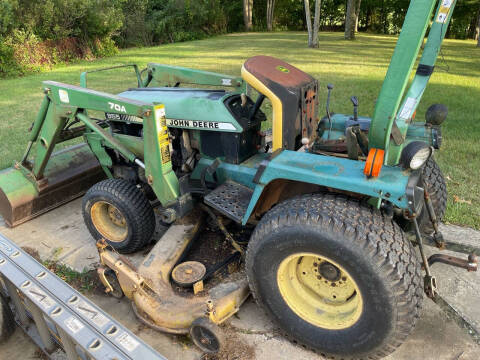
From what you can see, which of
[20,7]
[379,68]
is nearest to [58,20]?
[20,7]

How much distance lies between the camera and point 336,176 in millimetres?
2207

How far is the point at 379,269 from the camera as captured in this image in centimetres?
201

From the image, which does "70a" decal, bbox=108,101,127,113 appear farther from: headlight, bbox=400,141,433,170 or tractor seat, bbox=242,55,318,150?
headlight, bbox=400,141,433,170

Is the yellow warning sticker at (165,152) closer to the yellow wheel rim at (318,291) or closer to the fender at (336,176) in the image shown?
the fender at (336,176)

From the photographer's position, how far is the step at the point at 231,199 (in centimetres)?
278

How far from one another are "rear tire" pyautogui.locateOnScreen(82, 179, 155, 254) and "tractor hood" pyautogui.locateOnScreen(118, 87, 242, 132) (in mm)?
686

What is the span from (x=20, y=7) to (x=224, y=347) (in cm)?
1636

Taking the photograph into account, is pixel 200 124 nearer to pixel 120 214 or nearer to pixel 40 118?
pixel 120 214

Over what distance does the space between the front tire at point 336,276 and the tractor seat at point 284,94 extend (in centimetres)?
72

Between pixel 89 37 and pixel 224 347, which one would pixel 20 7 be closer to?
pixel 89 37

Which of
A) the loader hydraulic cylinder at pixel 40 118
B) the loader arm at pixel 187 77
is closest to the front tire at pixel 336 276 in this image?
the loader arm at pixel 187 77

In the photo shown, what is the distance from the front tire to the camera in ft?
6.65

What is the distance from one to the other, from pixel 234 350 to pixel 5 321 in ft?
4.97

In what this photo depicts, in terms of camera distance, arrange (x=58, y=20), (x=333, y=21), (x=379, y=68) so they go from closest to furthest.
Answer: (x=379, y=68)
(x=58, y=20)
(x=333, y=21)
